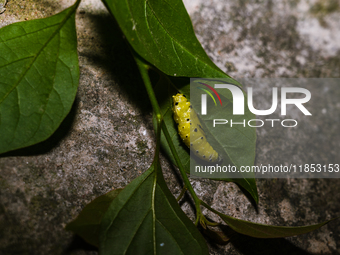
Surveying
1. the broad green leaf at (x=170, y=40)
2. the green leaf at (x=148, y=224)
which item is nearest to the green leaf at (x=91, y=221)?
the green leaf at (x=148, y=224)

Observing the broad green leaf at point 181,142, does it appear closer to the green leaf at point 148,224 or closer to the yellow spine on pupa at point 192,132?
the yellow spine on pupa at point 192,132

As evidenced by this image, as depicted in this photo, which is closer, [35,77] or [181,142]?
[35,77]

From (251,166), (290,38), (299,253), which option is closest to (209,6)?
(290,38)

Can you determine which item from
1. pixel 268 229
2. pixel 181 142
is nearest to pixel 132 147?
pixel 181 142

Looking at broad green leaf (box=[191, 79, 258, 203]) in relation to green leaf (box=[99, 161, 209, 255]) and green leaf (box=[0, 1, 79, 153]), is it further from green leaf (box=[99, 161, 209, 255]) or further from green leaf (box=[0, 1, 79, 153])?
green leaf (box=[0, 1, 79, 153])

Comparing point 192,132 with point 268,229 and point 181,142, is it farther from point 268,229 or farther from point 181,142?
point 268,229

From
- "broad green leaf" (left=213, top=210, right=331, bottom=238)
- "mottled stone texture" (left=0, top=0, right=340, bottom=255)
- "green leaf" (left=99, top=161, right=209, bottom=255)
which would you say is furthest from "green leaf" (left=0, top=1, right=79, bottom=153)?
"broad green leaf" (left=213, top=210, right=331, bottom=238)
